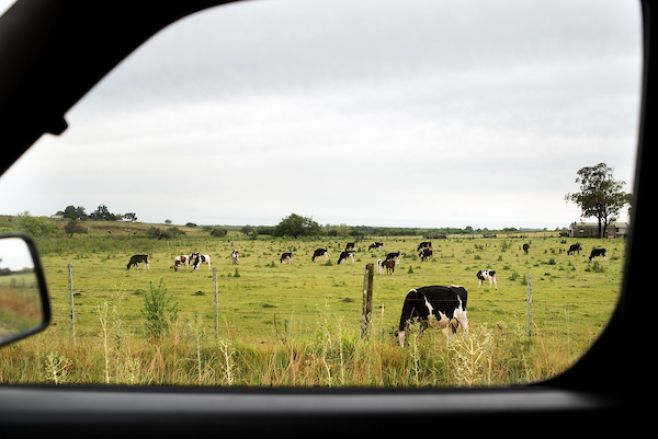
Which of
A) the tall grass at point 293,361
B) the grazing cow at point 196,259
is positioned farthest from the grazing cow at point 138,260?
the tall grass at point 293,361

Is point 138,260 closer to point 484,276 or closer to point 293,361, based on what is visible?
point 484,276

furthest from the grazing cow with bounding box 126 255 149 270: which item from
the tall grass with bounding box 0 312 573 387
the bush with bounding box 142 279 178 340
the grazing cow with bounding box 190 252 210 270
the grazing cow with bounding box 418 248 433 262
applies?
the tall grass with bounding box 0 312 573 387

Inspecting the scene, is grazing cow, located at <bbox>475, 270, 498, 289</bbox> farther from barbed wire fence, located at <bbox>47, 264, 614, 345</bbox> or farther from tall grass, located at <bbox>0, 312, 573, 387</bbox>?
tall grass, located at <bbox>0, 312, 573, 387</bbox>

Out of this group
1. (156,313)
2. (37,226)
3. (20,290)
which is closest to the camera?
(20,290)

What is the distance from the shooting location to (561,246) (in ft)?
149

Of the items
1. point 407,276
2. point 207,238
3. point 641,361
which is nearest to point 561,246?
point 407,276

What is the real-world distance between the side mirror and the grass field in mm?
125

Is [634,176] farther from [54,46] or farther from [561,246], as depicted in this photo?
[561,246]

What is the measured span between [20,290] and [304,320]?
19.1 feet

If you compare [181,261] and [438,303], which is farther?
[181,261]

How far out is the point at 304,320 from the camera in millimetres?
7039

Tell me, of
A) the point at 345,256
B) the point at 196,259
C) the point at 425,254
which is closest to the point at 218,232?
the point at 196,259

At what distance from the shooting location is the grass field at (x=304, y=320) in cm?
474

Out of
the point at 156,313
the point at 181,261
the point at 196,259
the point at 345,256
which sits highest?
the point at 156,313
